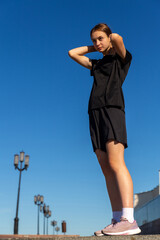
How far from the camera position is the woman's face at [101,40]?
3538mm

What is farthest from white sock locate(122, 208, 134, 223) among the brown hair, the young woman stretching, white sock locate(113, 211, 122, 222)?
the brown hair

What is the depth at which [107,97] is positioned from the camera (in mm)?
3318

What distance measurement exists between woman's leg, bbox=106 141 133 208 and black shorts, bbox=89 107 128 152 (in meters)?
0.07

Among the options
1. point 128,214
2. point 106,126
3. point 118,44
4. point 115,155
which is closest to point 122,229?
point 128,214

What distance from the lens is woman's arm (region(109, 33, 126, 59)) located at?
331 cm

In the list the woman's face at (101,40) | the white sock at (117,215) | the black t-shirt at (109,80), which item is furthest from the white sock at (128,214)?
the woman's face at (101,40)

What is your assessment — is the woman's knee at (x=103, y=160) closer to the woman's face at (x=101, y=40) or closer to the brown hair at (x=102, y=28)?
the woman's face at (x=101, y=40)

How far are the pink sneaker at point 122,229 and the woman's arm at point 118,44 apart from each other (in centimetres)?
170

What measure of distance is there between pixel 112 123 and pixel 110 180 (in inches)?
23.3

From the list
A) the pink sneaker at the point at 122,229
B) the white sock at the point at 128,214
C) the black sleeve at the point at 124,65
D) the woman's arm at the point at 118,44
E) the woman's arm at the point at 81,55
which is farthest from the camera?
the woman's arm at the point at 81,55

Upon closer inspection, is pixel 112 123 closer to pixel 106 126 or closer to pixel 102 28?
pixel 106 126

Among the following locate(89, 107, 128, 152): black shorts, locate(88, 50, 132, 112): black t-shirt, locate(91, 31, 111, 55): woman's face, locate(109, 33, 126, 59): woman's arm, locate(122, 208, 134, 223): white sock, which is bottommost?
locate(122, 208, 134, 223): white sock

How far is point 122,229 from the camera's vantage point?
2.96 meters

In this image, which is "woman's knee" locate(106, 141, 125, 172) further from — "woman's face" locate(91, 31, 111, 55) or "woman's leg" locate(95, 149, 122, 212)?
"woman's face" locate(91, 31, 111, 55)
